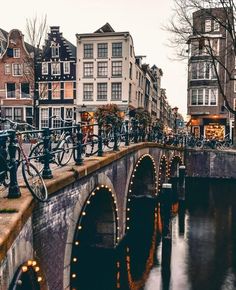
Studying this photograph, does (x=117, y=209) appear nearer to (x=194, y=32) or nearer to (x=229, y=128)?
(x=194, y=32)

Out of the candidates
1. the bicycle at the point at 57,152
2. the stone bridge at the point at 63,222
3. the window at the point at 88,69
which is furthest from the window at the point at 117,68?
the bicycle at the point at 57,152

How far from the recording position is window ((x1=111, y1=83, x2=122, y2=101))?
37969 millimetres

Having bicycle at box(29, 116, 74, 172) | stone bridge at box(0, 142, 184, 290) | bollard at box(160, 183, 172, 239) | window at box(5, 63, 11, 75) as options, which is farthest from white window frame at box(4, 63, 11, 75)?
bicycle at box(29, 116, 74, 172)

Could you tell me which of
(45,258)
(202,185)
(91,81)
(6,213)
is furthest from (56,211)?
(91,81)

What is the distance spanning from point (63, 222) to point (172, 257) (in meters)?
8.04

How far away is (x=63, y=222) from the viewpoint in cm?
691

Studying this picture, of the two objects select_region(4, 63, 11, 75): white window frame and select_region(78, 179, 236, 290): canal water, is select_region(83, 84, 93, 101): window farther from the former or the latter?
select_region(78, 179, 236, 290): canal water

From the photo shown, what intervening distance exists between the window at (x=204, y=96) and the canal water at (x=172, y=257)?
810 inches

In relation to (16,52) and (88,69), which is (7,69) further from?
(88,69)

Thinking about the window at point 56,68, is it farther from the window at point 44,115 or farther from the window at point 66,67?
the window at point 44,115

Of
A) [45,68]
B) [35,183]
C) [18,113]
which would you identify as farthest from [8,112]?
[35,183]

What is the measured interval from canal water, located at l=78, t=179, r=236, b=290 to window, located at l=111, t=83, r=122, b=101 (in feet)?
65.7

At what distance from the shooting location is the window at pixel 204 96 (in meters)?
38.4

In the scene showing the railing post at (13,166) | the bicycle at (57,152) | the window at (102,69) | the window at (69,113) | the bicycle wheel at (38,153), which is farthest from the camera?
the window at (69,113)
